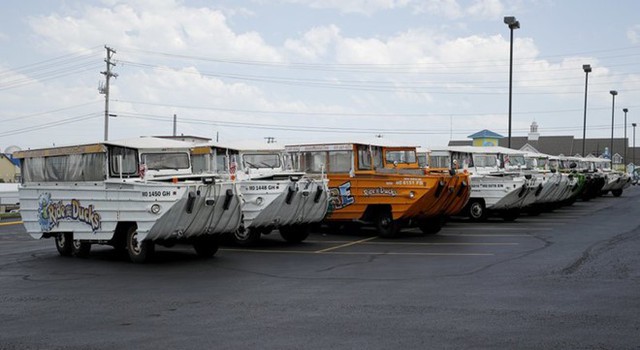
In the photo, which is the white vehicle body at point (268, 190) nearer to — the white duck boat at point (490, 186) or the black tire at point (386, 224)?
the black tire at point (386, 224)

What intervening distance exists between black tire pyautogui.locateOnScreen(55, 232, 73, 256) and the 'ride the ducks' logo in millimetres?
324

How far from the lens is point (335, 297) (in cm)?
1018

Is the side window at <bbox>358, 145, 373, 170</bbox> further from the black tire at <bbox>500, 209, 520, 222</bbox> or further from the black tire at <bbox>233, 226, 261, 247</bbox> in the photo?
the black tire at <bbox>500, 209, 520, 222</bbox>

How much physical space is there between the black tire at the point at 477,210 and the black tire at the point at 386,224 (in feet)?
20.4

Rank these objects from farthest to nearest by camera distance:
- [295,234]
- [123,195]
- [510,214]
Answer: [510,214] → [295,234] → [123,195]

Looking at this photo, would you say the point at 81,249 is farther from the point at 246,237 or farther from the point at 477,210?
the point at 477,210

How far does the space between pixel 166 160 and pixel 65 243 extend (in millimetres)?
2977

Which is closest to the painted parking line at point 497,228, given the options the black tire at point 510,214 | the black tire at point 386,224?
the black tire at point 510,214

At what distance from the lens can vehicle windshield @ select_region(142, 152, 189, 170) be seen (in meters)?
15.6

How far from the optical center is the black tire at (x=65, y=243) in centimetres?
1648

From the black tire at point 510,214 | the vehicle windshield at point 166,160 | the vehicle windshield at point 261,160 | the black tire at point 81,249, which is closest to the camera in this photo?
the vehicle windshield at point 166,160

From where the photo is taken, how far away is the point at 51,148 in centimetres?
1638

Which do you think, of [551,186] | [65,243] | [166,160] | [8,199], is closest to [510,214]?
[551,186]

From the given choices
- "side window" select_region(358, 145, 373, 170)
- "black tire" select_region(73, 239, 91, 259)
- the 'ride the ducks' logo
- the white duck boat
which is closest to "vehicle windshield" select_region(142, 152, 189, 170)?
the 'ride the ducks' logo
